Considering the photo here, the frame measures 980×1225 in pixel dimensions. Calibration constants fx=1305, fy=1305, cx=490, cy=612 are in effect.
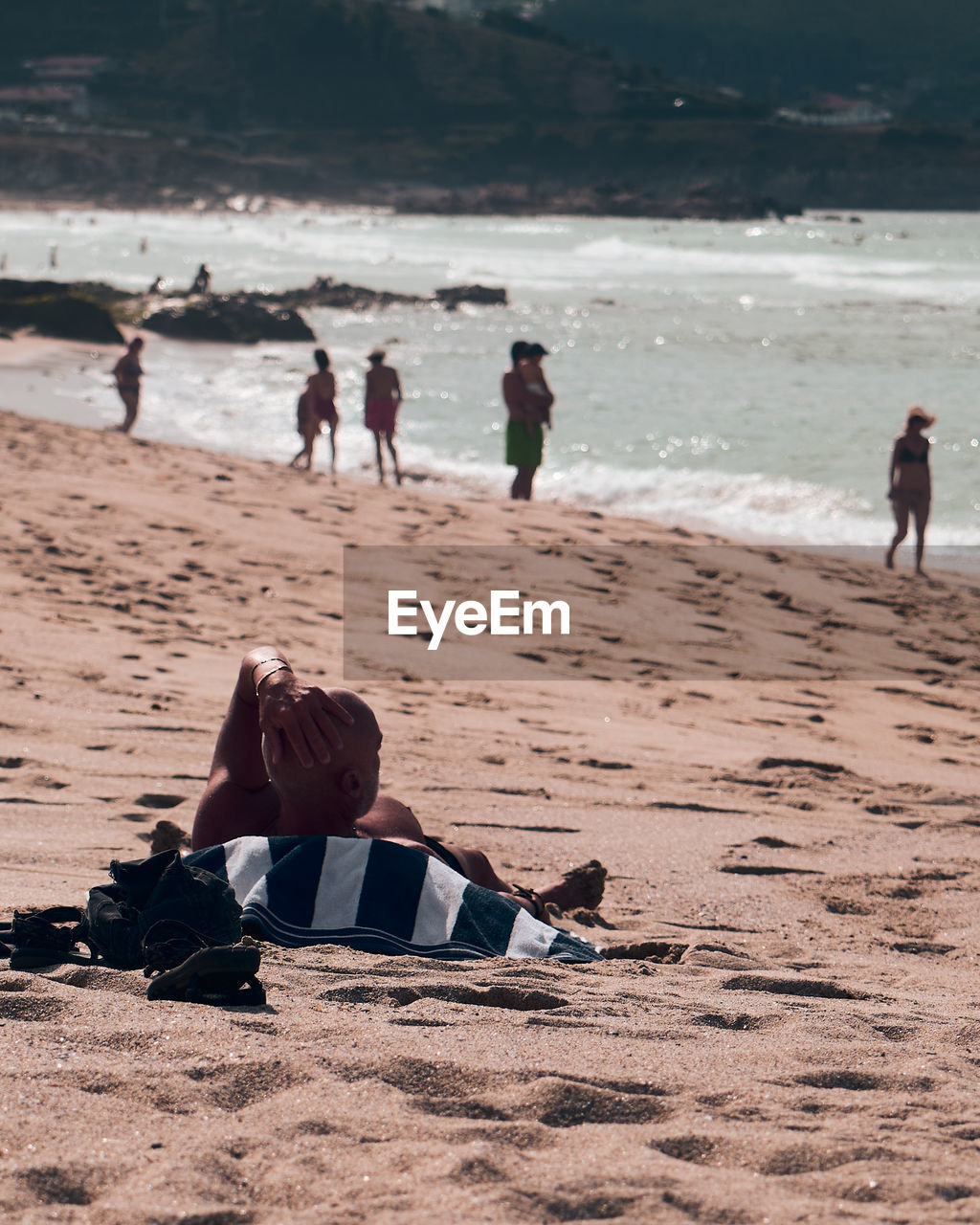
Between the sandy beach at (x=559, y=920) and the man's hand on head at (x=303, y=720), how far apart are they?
40 centimetres

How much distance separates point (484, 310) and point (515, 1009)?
105 ft

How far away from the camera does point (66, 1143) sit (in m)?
1.70

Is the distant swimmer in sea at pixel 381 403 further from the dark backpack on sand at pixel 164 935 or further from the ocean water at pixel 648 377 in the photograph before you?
the dark backpack on sand at pixel 164 935

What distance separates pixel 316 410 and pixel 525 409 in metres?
2.61

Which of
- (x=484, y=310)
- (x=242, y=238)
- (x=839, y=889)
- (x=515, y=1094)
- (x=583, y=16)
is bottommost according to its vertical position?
(x=839, y=889)

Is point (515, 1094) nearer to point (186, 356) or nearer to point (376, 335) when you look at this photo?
point (186, 356)

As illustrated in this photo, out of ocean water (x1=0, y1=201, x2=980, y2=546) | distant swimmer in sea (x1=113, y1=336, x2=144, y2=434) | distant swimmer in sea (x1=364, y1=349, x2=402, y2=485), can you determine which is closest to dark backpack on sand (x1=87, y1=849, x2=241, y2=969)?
ocean water (x1=0, y1=201, x2=980, y2=546)

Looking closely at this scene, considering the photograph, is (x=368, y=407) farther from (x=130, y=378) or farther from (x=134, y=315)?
(x=134, y=315)

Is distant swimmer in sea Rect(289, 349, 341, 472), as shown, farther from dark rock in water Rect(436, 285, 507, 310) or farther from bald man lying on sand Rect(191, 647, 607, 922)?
dark rock in water Rect(436, 285, 507, 310)

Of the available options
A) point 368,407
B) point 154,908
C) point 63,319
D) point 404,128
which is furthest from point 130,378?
point 404,128

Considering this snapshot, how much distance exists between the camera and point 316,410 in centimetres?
1223

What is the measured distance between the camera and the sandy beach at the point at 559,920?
1.70 metres

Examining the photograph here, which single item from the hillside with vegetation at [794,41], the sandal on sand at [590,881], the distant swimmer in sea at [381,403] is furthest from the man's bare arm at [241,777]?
the hillside with vegetation at [794,41]

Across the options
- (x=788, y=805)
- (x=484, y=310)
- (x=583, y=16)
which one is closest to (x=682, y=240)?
(x=484, y=310)
